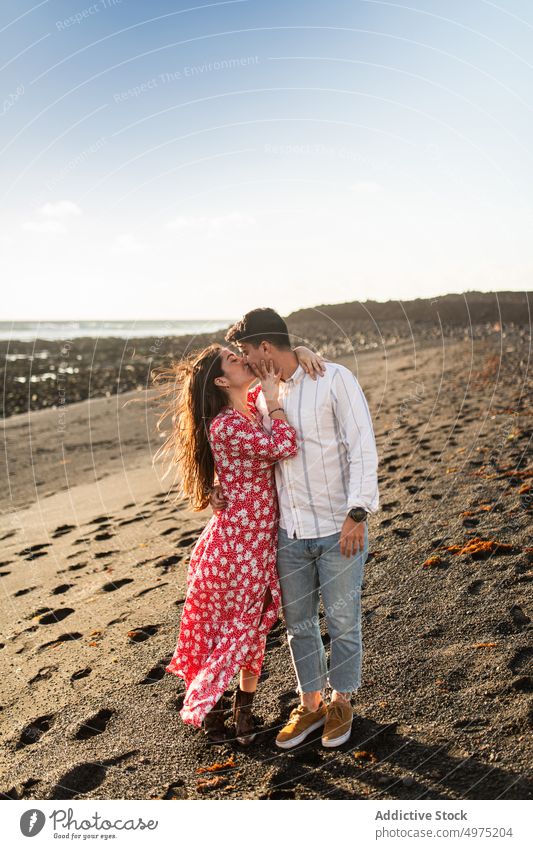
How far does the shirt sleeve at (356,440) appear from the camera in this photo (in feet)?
12.2

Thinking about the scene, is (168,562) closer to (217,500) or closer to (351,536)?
(217,500)

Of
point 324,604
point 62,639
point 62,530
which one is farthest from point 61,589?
point 324,604

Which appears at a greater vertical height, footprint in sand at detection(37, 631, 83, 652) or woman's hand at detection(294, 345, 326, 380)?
woman's hand at detection(294, 345, 326, 380)

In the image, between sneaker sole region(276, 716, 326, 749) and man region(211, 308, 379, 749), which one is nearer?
man region(211, 308, 379, 749)

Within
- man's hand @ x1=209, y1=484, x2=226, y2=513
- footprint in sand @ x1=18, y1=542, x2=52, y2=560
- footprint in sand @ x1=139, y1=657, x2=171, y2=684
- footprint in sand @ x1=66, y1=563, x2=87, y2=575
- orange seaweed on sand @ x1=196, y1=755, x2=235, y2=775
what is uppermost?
man's hand @ x1=209, y1=484, x2=226, y2=513

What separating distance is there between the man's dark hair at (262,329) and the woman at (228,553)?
0.44ft

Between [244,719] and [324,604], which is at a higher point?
[324,604]

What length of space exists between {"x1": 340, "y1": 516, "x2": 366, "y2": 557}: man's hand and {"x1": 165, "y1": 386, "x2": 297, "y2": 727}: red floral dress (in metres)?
0.49

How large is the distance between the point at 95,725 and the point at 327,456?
2176 mm

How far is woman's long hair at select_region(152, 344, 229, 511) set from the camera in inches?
158

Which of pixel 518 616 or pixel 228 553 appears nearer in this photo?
pixel 228 553

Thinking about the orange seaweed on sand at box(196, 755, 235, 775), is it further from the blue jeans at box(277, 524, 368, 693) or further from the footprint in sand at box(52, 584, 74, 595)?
the footprint in sand at box(52, 584, 74, 595)

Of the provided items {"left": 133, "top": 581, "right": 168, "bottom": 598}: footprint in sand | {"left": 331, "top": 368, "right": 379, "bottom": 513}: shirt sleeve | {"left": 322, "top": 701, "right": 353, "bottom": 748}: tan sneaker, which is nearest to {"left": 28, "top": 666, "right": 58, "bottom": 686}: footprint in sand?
{"left": 133, "top": 581, "right": 168, "bottom": 598}: footprint in sand

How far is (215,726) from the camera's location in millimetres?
4078
